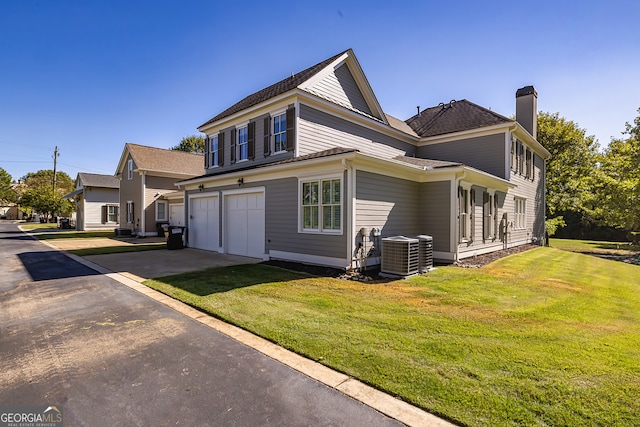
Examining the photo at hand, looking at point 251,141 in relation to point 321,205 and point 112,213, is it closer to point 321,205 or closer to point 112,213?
point 321,205

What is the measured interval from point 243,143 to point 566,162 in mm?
26395

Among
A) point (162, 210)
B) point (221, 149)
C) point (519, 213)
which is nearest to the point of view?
point (221, 149)

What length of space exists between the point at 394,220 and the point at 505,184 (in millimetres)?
6563

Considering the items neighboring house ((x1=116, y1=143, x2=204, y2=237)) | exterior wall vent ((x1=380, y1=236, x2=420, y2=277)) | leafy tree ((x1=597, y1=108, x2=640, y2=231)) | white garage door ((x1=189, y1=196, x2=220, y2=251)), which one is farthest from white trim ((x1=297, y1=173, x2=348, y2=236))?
leafy tree ((x1=597, y1=108, x2=640, y2=231))

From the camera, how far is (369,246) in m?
8.76

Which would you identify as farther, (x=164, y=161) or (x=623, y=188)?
(x=164, y=161)

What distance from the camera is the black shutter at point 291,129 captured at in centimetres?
1055

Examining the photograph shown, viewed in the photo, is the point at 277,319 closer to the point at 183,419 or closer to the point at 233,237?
the point at 183,419

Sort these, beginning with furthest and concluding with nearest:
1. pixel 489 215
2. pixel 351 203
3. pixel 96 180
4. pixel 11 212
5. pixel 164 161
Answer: pixel 11 212 → pixel 96 180 → pixel 164 161 → pixel 489 215 → pixel 351 203

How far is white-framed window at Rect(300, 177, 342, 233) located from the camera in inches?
334

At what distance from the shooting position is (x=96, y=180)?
1098 inches

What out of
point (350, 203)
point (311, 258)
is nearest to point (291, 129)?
point (350, 203)

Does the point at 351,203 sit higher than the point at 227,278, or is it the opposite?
the point at 351,203

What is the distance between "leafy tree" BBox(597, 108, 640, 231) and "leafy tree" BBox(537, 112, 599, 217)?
1818mm
